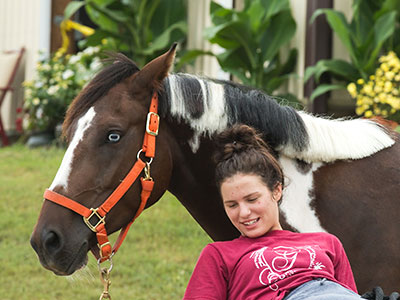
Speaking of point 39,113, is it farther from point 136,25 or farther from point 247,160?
point 247,160

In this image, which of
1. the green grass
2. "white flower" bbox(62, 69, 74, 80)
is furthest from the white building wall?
the green grass

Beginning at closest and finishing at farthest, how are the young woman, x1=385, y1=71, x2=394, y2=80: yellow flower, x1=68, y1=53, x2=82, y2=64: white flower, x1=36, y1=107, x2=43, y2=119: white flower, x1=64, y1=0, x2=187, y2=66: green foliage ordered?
the young woman → x1=385, y1=71, x2=394, y2=80: yellow flower → x1=64, y1=0, x2=187, y2=66: green foliage → x1=68, y1=53, x2=82, y2=64: white flower → x1=36, y1=107, x2=43, y2=119: white flower

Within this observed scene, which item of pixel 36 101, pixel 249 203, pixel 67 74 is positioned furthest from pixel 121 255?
pixel 67 74

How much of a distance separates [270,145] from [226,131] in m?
0.23

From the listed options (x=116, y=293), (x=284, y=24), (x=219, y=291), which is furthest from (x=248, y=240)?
(x=284, y=24)

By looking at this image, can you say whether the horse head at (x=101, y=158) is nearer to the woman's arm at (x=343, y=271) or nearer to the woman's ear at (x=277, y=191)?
the woman's ear at (x=277, y=191)

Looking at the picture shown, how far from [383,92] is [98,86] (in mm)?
3603

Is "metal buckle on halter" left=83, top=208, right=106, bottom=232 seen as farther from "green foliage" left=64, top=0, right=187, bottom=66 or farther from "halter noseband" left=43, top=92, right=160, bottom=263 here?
"green foliage" left=64, top=0, right=187, bottom=66

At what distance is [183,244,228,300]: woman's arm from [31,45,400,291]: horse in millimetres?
433

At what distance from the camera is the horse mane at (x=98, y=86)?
2.61m

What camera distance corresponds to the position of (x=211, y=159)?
2727 millimetres

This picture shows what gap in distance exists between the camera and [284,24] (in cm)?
678

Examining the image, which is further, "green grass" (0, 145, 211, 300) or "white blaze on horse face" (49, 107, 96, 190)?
"green grass" (0, 145, 211, 300)

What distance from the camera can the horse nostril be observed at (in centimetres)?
241
